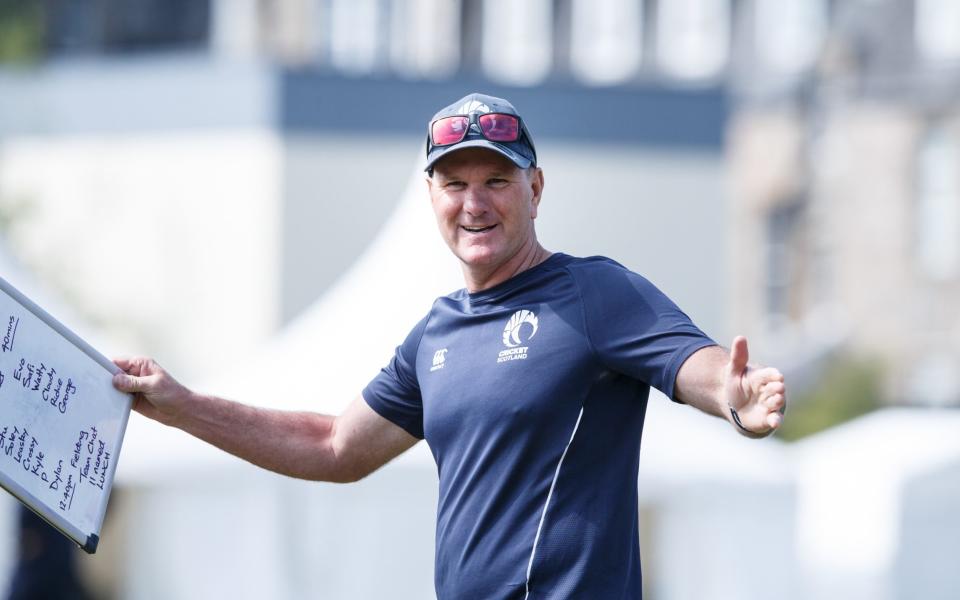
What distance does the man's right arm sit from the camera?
13.2ft

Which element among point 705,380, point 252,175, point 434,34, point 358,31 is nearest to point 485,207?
point 705,380

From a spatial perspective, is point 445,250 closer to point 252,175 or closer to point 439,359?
point 439,359

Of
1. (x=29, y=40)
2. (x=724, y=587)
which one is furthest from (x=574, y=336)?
(x=29, y=40)

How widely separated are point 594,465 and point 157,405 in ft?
3.45

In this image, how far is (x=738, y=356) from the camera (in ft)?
10.5

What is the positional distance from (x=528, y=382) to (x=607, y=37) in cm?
2713

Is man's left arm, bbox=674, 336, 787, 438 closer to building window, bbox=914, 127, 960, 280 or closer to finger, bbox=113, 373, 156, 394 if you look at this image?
finger, bbox=113, 373, 156, 394

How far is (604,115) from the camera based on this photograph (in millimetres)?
17656

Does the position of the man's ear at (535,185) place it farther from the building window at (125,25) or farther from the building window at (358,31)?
the building window at (125,25)

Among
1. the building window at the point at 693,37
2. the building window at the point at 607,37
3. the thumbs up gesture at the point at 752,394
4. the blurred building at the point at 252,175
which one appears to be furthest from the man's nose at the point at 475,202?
the building window at the point at 693,37

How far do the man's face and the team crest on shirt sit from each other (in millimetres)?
129

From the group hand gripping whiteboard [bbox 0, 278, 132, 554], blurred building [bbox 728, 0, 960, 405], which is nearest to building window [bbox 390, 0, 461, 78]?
blurred building [bbox 728, 0, 960, 405]

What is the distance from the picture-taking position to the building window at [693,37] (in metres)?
30.2

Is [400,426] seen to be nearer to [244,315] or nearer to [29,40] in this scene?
[244,315]
